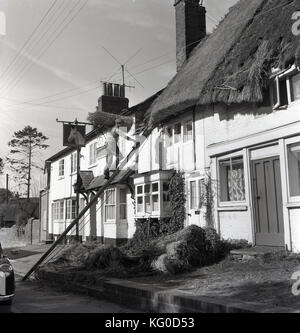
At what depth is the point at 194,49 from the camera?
19266mm

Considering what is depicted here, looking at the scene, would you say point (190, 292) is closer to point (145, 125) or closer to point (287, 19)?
point (287, 19)

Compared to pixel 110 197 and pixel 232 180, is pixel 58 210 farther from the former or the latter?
pixel 232 180

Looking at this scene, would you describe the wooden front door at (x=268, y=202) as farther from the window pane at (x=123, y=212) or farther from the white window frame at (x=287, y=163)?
the window pane at (x=123, y=212)

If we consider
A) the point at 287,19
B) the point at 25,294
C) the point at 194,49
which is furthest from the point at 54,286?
the point at 194,49

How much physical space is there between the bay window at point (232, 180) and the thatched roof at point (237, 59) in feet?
6.30

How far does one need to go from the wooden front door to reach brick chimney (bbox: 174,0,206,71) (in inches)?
326

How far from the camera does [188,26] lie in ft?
63.6

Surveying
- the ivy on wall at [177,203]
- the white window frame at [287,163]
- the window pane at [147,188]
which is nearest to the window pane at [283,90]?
the white window frame at [287,163]

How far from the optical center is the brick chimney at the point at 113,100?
79.2ft

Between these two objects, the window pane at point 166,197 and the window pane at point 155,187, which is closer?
the window pane at point 166,197

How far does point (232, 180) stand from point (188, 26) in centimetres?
853

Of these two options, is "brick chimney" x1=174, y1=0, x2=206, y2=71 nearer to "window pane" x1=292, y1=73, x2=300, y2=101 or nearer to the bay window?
the bay window

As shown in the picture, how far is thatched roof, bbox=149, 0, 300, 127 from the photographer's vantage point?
1181cm

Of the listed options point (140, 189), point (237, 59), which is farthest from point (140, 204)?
point (237, 59)
